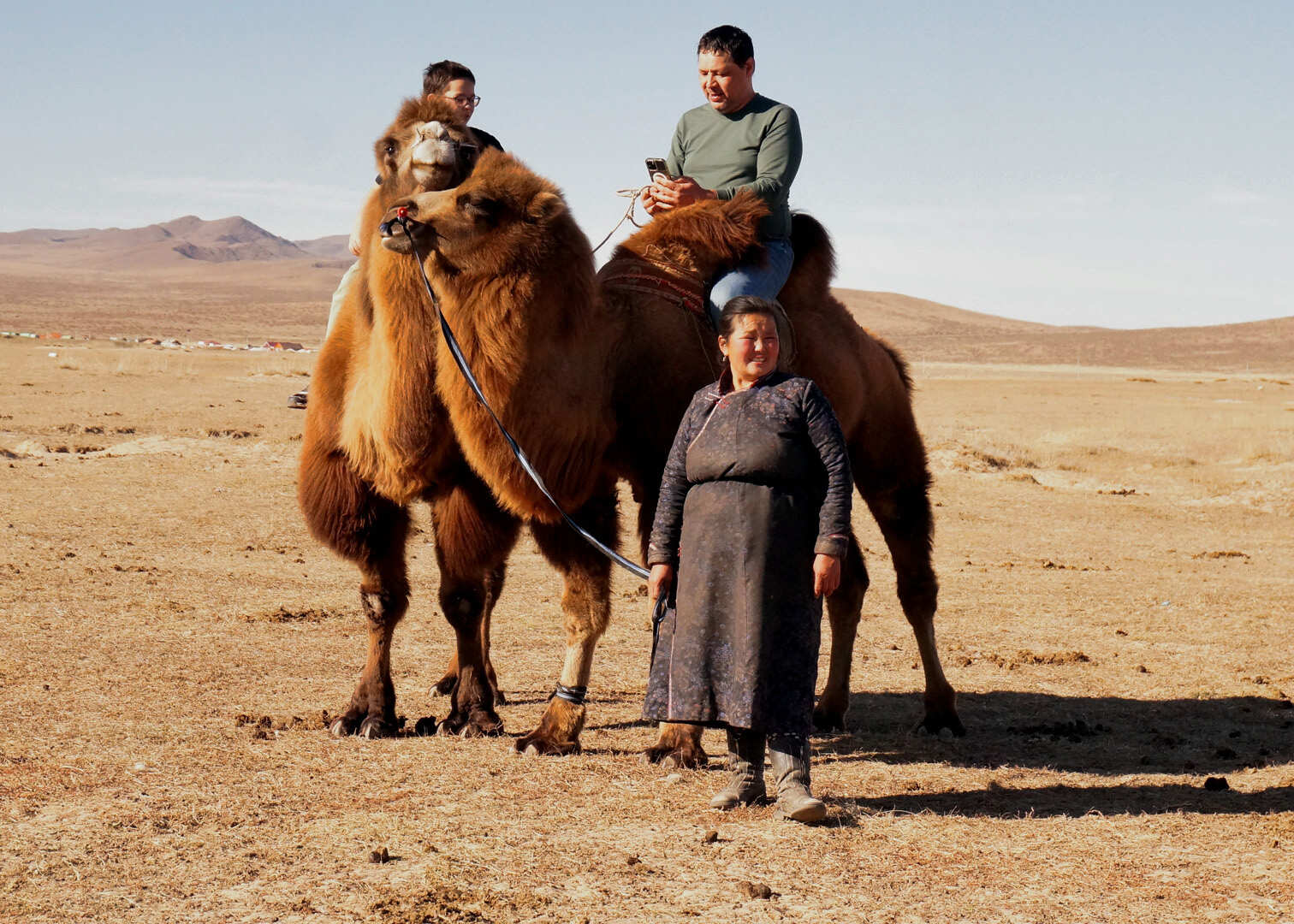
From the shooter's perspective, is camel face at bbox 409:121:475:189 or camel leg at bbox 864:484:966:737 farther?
camel leg at bbox 864:484:966:737

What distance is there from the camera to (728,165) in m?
6.71

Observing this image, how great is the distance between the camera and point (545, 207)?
579 centimetres

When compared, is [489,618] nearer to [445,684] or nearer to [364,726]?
[445,684]

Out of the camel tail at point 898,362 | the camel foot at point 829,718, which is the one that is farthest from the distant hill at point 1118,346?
the camel foot at point 829,718

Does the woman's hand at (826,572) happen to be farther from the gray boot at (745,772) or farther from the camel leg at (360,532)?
the camel leg at (360,532)

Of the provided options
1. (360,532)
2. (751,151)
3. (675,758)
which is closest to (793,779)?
(675,758)

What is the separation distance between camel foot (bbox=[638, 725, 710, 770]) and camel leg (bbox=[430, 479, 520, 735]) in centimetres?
83

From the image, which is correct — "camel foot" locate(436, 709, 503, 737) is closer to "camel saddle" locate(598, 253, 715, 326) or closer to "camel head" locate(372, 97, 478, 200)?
"camel saddle" locate(598, 253, 715, 326)

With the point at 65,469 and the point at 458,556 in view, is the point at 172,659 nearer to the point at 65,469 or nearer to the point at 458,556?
the point at 458,556

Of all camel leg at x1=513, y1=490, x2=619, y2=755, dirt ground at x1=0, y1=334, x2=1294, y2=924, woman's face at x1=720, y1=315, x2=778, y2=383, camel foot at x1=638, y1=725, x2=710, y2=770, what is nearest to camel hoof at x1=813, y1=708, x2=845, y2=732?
dirt ground at x1=0, y1=334, x2=1294, y2=924

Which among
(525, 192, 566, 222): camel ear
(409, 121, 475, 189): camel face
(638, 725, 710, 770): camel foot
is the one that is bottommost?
(638, 725, 710, 770): camel foot

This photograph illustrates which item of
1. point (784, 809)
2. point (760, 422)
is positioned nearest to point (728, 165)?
point (760, 422)

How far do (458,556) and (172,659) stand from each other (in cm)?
233

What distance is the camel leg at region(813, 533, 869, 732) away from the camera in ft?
23.6
